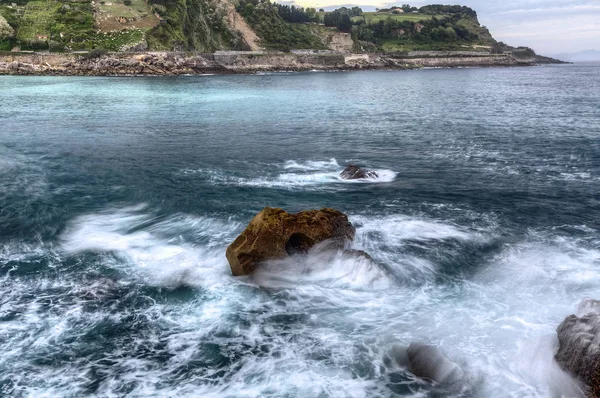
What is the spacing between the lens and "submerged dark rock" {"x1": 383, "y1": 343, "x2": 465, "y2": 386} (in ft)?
46.4

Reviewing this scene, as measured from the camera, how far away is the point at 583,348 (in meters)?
13.6

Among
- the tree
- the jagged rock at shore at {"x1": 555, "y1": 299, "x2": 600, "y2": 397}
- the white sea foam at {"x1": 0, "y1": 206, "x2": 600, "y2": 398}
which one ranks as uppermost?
the tree

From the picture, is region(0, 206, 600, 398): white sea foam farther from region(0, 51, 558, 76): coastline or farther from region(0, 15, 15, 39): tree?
region(0, 15, 15, 39): tree

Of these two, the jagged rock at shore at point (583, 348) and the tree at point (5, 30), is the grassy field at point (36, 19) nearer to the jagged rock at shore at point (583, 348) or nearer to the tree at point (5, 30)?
the tree at point (5, 30)

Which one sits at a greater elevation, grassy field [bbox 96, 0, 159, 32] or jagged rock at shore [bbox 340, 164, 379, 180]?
grassy field [bbox 96, 0, 159, 32]

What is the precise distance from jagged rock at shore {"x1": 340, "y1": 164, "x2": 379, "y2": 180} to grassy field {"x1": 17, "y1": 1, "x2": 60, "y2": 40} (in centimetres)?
14127

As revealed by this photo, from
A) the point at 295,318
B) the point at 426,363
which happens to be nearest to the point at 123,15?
the point at 295,318

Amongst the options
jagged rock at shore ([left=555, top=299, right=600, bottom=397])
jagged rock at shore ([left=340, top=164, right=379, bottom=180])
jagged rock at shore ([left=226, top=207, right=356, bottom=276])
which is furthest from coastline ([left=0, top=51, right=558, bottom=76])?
jagged rock at shore ([left=555, top=299, right=600, bottom=397])

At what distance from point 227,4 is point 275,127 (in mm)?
161112

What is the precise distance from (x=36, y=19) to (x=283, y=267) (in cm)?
16451

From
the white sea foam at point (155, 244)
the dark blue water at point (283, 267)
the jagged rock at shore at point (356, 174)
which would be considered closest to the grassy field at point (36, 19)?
the dark blue water at point (283, 267)

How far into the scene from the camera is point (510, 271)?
66.8 feet

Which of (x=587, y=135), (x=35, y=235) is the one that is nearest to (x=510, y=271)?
(x=35, y=235)

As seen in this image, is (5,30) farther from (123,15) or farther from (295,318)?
(295,318)
